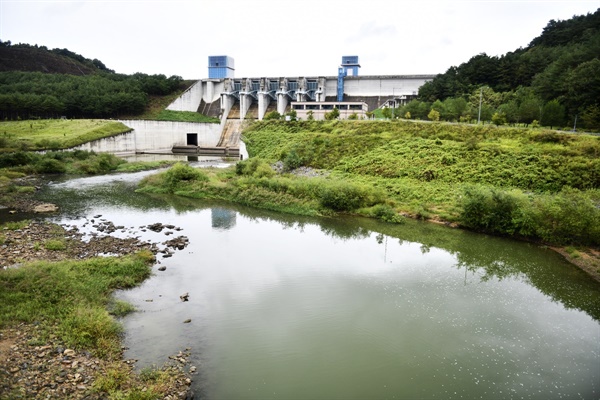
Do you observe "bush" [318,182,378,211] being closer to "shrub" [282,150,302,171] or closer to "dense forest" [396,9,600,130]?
"shrub" [282,150,302,171]

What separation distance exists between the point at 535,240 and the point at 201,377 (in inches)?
636

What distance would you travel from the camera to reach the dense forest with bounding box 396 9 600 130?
3178 cm

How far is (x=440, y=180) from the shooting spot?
26656 mm

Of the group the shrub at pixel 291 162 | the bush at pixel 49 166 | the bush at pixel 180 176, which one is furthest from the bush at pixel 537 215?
the bush at pixel 49 166

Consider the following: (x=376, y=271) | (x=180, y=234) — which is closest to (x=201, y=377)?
(x=376, y=271)

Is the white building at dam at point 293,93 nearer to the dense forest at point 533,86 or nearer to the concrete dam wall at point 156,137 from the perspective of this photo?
the concrete dam wall at point 156,137

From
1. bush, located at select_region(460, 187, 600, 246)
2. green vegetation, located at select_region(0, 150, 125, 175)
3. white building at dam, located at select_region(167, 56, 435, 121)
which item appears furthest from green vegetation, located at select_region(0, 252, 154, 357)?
white building at dam, located at select_region(167, 56, 435, 121)

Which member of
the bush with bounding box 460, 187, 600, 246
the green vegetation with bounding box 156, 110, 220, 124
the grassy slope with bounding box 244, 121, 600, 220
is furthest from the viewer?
the green vegetation with bounding box 156, 110, 220, 124

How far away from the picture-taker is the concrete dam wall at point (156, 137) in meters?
46.8

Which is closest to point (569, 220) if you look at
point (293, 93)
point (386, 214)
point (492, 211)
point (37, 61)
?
point (492, 211)

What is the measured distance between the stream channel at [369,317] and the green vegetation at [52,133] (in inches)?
940

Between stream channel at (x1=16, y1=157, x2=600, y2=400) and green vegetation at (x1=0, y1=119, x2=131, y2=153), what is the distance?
940 inches

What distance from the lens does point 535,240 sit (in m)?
18.5

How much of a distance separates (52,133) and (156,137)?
491 inches
